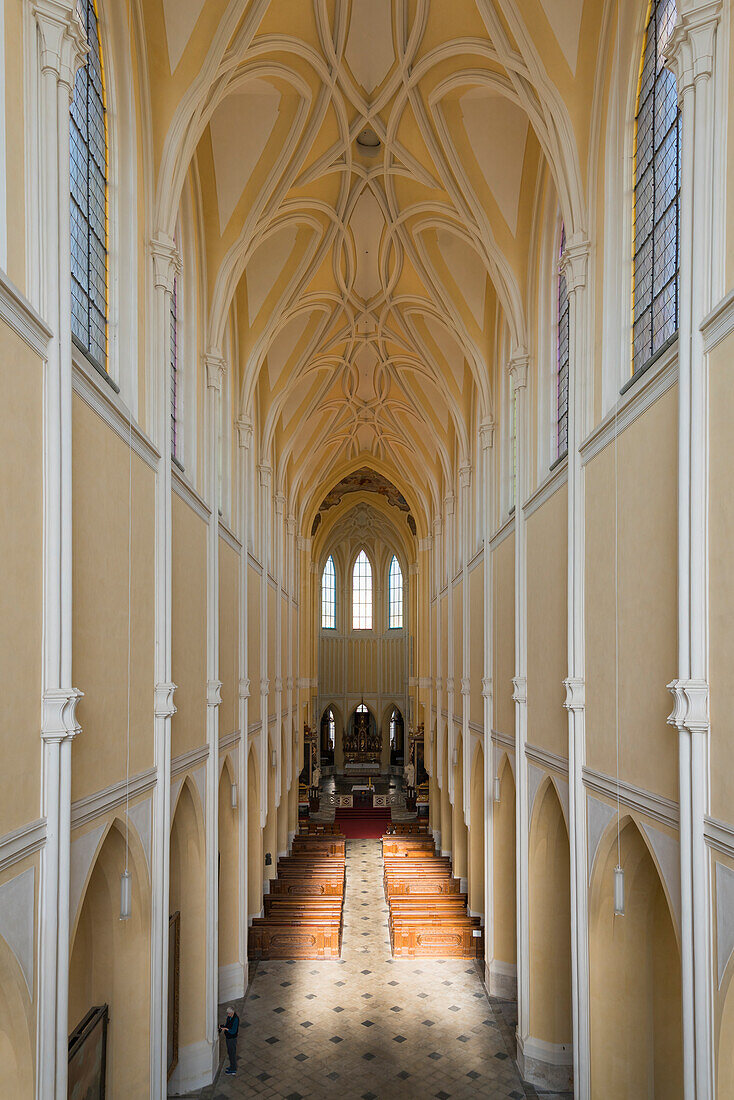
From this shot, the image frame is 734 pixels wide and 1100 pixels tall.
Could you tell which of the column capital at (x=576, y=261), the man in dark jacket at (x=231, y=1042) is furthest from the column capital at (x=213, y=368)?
the man in dark jacket at (x=231, y=1042)

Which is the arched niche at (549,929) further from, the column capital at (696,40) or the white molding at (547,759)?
the column capital at (696,40)

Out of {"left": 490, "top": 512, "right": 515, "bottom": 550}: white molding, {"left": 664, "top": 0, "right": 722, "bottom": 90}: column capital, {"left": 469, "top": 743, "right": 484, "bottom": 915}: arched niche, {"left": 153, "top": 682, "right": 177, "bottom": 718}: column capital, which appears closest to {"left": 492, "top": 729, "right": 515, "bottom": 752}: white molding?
{"left": 469, "top": 743, "right": 484, "bottom": 915}: arched niche

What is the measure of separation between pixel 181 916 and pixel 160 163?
36.7 ft

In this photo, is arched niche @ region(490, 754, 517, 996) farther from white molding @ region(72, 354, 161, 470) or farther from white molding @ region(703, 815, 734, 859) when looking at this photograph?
white molding @ region(703, 815, 734, 859)

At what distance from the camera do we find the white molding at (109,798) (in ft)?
26.7

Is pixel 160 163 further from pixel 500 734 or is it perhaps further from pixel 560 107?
pixel 500 734

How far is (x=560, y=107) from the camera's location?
11547mm

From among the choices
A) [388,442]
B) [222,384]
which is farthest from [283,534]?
[222,384]

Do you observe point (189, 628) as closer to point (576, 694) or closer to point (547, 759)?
point (547, 759)

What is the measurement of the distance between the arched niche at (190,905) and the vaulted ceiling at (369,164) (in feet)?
27.4

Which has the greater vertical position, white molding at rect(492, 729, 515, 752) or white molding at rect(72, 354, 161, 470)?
white molding at rect(72, 354, 161, 470)

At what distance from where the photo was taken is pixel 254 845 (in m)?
21.9

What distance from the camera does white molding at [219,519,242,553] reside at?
1664 centimetres

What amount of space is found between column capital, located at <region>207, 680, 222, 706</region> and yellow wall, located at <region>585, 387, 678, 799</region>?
258 inches
